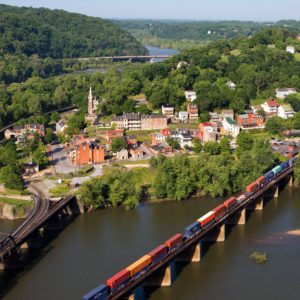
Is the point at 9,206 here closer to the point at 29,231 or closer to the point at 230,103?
the point at 29,231

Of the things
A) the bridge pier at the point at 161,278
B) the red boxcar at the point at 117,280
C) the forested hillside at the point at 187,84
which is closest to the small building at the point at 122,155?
the forested hillside at the point at 187,84

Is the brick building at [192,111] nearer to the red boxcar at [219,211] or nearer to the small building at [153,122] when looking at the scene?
the small building at [153,122]

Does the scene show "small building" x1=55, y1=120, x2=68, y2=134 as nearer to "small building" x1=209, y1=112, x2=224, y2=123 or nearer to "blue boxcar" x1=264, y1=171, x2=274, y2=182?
"small building" x1=209, y1=112, x2=224, y2=123

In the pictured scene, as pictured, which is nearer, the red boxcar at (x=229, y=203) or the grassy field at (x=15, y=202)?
the red boxcar at (x=229, y=203)

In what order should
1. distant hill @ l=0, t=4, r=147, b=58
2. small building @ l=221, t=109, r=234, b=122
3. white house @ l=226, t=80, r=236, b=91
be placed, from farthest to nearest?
distant hill @ l=0, t=4, r=147, b=58, white house @ l=226, t=80, r=236, b=91, small building @ l=221, t=109, r=234, b=122

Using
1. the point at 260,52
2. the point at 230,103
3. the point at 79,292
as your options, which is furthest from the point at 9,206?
the point at 260,52

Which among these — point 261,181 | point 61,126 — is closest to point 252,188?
point 261,181

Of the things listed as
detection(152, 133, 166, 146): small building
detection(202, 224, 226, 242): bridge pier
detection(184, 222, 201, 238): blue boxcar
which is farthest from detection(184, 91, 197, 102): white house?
detection(184, 222, 201, 238): blue boxcar
